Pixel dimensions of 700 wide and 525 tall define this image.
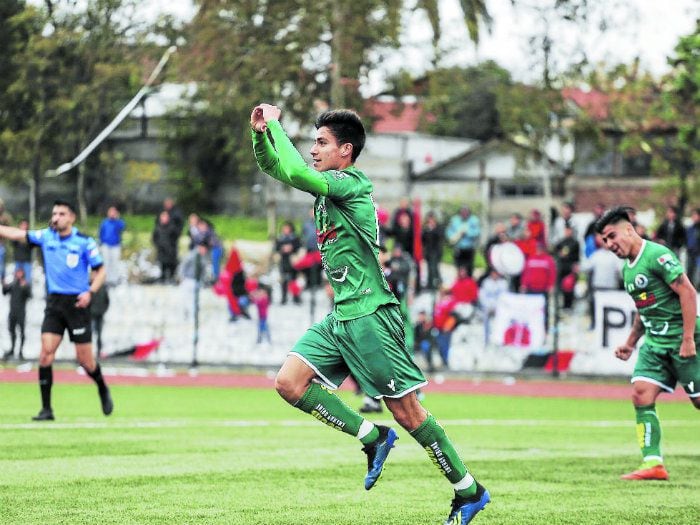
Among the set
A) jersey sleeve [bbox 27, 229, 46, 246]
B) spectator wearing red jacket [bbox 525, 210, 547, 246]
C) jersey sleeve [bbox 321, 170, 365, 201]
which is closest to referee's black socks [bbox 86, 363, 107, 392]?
jersey sleeve [bbox 27, 229, 46, 246]

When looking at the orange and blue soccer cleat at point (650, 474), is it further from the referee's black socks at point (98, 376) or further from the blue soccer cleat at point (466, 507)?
the referee's black socks at point (98, 376)

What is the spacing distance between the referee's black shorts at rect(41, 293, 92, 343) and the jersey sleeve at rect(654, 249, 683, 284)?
6.25 meters

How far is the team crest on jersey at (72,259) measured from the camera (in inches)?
511

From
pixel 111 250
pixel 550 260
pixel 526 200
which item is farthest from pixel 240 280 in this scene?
pixel 526 200

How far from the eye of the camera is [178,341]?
74.5 ft

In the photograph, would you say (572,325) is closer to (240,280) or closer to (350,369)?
(240,280)

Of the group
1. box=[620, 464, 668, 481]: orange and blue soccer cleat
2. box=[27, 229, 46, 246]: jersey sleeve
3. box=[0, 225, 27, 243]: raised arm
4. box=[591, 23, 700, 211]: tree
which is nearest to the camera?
box=[620, 464, 668, 481]: orange and blue soccer cleat

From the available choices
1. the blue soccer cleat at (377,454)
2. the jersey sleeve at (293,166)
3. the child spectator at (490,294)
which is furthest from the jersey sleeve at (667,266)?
the child spectator at (490,294)

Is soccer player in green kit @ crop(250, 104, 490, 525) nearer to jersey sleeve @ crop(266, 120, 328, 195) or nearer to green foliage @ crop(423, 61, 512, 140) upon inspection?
jersey sleeve @ crop(266, 120, 328, 195)

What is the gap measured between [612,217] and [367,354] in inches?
131

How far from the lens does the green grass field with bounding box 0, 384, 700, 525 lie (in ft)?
24.3

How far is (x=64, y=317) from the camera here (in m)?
13.0

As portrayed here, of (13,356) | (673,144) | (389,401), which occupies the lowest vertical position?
(13,356)

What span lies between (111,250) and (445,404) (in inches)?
425
